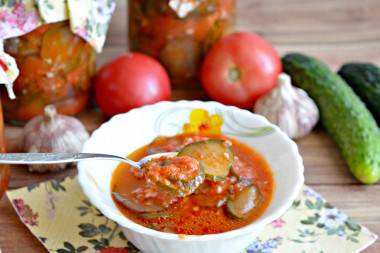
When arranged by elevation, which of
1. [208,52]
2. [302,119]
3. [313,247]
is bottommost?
[313,247]

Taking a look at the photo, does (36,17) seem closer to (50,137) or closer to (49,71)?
(49,71)

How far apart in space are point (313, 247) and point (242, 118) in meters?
0.45

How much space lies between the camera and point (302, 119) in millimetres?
1828

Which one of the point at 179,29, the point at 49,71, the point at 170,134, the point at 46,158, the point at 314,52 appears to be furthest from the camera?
the point at 314,52

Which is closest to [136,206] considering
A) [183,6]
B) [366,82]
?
[183,6]

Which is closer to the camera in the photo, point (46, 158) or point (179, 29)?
point (46, 158)

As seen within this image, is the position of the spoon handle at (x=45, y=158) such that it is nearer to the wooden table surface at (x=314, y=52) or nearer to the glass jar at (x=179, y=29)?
the wooden table surface at (x=314, y=52)

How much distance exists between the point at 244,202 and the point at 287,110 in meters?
Result: 0.63

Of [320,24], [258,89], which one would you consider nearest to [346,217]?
[258,89]

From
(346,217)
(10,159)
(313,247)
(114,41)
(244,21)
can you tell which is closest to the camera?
(10,159)

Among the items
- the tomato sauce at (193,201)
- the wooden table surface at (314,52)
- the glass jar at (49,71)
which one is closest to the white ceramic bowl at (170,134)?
the tomato sauce at (193,201)

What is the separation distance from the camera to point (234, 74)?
1.95 m

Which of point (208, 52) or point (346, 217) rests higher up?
point (208, 52)

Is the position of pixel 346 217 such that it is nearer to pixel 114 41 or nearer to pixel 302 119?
pixel 302 119
